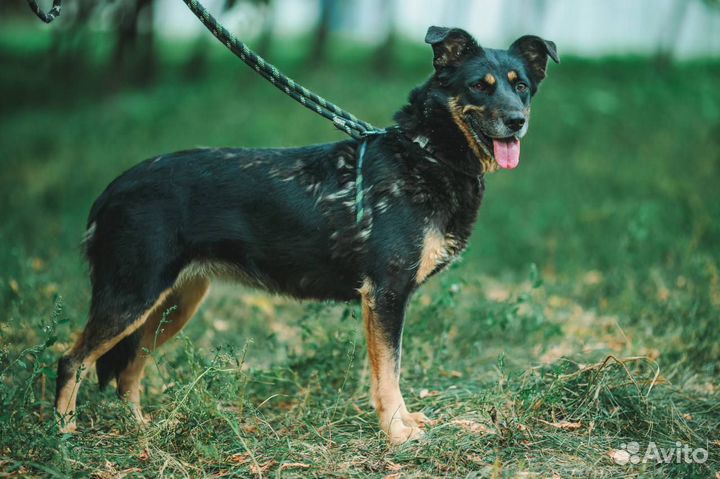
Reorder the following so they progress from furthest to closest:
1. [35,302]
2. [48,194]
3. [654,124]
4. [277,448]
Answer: [654,124], [48,194], [35,302], [277,448]

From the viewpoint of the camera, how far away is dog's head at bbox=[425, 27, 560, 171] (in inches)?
160

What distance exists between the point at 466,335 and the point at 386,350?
185 cm

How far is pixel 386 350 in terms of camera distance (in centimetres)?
406

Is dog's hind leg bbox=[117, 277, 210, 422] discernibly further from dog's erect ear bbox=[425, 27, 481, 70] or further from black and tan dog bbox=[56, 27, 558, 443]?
dog's erect ear bbox=[425, 27, 481, 70]

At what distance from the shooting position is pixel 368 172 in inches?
167

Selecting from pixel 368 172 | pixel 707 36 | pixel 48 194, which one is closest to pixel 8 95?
pixel 48 194

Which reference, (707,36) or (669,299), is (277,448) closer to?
(669,299)

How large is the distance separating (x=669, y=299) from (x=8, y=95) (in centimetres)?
1857

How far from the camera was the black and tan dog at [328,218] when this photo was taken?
4.04 m

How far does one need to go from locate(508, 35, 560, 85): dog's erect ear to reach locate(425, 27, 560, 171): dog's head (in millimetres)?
25

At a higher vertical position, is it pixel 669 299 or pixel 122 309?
pixel 122 309

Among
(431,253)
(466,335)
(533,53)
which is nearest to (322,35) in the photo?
(466,335)

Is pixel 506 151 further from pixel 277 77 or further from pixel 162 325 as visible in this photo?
pixel 162 325

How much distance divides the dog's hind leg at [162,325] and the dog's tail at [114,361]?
0.06 meters
